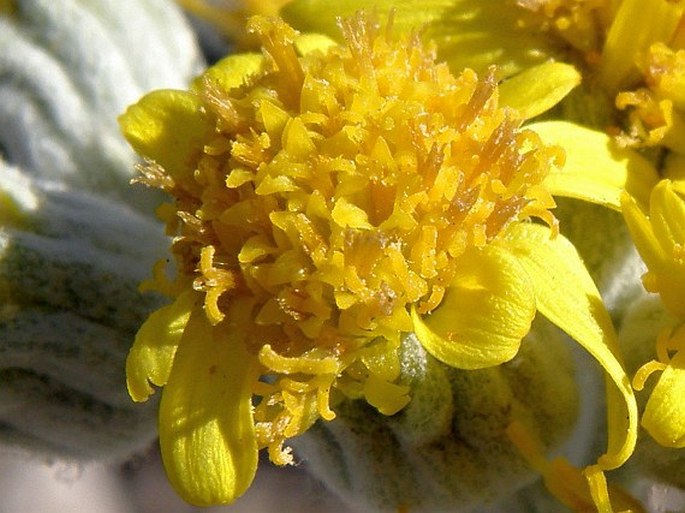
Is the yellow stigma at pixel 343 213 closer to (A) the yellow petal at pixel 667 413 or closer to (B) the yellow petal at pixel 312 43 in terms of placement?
(B) the yellow petal at pixel 312 43

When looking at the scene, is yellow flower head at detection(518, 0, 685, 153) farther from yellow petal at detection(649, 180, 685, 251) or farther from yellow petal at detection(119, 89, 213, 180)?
yellow petal at detection(119, 89, 213, 180)

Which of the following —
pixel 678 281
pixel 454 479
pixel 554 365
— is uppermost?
pixel 678 281

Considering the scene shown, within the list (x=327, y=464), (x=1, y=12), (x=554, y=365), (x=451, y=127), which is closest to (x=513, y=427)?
(x=554, y=365)

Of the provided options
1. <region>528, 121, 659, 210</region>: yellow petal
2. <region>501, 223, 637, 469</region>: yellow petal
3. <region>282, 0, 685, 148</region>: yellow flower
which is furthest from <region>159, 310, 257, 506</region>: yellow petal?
<region>282, 0, 685, 148</region>: yellow flower

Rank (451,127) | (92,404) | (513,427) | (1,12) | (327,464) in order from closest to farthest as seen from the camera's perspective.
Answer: (451,127)
(513,427)
(327,464)
(92,404)
(1,12)

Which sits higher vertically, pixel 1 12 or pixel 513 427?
pixel 1 12

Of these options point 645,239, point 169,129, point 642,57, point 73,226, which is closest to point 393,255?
point 645,239

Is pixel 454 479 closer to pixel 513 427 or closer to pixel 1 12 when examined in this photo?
pixel 513 427
